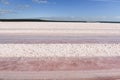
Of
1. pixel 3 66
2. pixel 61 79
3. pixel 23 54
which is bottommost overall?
pixel 61 79

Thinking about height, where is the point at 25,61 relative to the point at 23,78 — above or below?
above

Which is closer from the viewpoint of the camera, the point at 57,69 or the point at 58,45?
the point at 57,69

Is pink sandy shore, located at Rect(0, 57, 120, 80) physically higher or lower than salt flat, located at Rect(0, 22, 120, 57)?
lower

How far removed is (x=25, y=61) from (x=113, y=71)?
10.7 ft

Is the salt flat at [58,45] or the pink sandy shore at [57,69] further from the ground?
the salt flat at [58,45]

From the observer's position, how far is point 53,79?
697 cm

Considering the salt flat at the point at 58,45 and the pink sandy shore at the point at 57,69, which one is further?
the salt flat at the point at 58,45

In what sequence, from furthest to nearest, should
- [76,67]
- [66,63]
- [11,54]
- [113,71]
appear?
1. [11,54]
2. [66,63]
3. [76,67]
4. [113,71]

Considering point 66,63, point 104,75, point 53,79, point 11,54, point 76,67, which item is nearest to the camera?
point 53,79

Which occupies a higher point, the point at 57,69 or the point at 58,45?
the point at 58,45

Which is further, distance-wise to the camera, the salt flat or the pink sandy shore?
Answer: the salt flat

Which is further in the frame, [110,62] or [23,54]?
[23,54]

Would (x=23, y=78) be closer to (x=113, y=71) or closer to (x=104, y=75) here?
(x=104, y=75)

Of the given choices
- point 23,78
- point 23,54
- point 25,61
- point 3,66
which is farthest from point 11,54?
point 23,78
